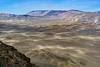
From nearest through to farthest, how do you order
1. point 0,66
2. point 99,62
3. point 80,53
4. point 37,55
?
1. point 0,66
2. point 99,62
3. point 37,55
4. point 80,53

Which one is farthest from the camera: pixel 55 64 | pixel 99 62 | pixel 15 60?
pixel 99 62

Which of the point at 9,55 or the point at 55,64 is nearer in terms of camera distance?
the point at 9,55

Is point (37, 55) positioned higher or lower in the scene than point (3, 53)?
lower

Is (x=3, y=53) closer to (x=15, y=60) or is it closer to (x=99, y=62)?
(x=15, y=60)

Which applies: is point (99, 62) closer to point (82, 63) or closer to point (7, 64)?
point (82, 63)

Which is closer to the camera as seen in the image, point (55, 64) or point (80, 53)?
point (55, 64)

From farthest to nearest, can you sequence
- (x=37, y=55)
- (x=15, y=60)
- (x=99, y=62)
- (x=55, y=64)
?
1. (x=37, y=55)
2. (x=99, y=62)
3. (x=55, y=64)
4. (x=15, y=60)

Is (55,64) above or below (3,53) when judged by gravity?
below

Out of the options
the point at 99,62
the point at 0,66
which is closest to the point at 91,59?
the point at 99,62

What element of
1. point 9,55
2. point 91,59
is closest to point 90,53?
point 91,59
